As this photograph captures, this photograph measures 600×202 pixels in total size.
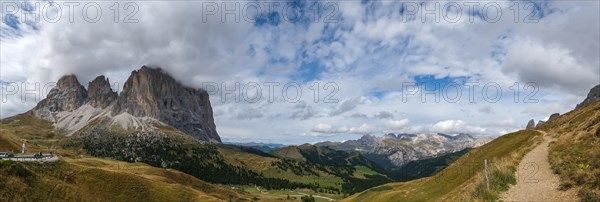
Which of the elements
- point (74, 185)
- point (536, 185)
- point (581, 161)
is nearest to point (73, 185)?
point (74, 185)

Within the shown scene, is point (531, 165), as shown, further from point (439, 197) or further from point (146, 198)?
point (146, 198)

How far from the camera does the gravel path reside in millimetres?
33844

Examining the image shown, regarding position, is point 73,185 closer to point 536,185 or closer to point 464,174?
point 464,174

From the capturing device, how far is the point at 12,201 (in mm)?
53844

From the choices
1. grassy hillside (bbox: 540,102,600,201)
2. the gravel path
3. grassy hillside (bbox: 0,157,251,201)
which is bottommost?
grassy hillside (bbox: 0,157,251,201)

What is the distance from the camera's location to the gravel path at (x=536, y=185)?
111 feet

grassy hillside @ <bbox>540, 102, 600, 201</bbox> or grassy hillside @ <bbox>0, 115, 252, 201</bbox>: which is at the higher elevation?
grassy hillside @ <bbox>540, 102, 600, 201</bbox>

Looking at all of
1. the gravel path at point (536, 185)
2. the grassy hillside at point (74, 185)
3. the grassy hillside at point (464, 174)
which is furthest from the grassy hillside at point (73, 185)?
the gravel path at point (536, 185)

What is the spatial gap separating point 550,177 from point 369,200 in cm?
4428

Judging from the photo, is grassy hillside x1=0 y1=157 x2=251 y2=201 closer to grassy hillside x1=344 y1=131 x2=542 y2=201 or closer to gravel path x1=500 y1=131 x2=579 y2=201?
grassy hillside x1=344 y1=131 x2=542 y2=201

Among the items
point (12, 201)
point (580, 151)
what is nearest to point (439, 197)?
point (580, 151)

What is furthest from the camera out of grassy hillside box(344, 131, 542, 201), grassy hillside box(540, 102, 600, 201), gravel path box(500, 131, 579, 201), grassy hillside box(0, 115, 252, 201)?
grassy hillside box(344, 131, 542, 201)

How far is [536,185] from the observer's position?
125ft

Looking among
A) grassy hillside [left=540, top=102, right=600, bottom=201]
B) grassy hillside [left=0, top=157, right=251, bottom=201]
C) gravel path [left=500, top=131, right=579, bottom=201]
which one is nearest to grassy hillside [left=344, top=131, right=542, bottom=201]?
gravel path [left=500, top=131, right=579, bottom=201]
